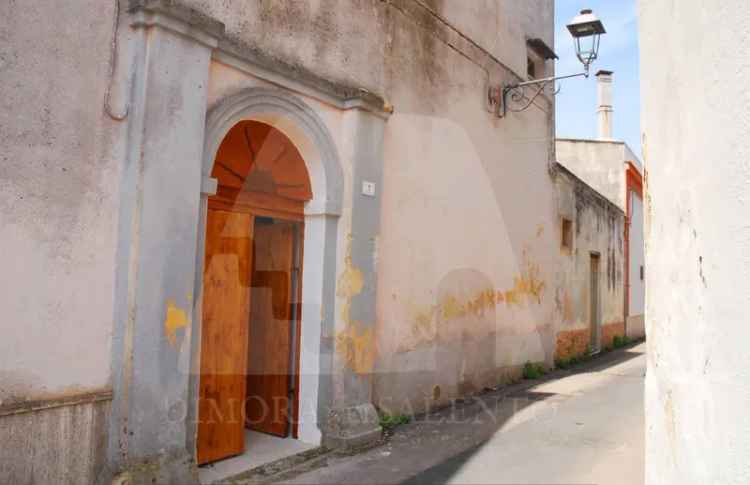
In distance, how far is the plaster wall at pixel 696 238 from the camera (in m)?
1.71

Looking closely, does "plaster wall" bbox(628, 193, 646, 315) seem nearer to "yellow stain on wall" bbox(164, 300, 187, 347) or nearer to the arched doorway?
the arched doorway

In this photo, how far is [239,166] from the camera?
5.18 m

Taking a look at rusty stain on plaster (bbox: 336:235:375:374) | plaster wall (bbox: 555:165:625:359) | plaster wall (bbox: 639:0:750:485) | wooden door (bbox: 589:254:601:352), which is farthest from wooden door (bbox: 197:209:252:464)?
wooden door (bbox: 589:254:601:352)

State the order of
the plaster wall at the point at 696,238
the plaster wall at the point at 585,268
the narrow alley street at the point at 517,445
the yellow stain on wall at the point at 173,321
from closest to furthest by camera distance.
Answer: the plaster wall at the point at 696,238 < the yellow stain on wall at the point at 173,321 < the narrow alley street at the point at 517,445 < the plaster wall at the point at 585,268

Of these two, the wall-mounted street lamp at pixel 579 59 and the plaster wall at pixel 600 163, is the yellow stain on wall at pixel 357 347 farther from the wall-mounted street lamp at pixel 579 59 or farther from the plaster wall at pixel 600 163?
the plaster wall at pixel 600 163

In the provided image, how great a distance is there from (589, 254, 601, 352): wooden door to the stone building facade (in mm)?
5309

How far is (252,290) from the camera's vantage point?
19.9 feet

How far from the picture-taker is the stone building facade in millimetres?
3547

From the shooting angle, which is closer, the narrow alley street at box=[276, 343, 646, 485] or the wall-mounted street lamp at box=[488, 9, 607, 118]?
the narrow alley street at box=[276, 343, 646, 485]

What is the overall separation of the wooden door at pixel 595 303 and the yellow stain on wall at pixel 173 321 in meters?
11.3

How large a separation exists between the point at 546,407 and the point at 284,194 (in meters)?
4.30

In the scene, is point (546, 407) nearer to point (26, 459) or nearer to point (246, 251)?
point (246, 251)

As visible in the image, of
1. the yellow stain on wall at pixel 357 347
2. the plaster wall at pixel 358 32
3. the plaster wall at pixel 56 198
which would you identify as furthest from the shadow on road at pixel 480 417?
the plaster wall at pixel 358 32

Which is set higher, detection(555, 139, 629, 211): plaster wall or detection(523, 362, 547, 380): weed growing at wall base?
detection(555, 139, 629, 211): plaster wall
